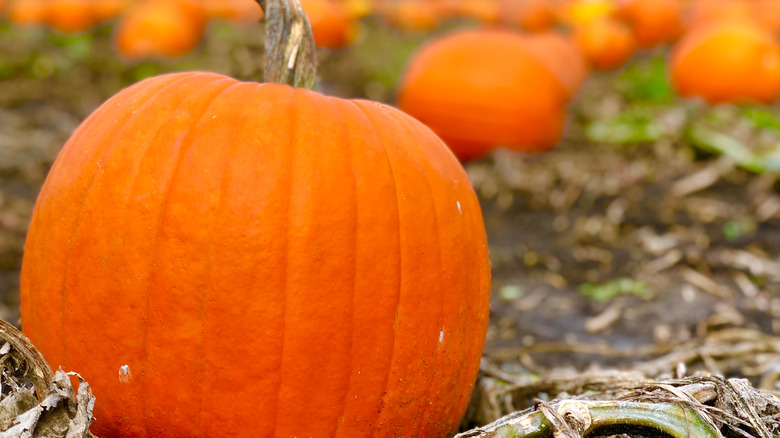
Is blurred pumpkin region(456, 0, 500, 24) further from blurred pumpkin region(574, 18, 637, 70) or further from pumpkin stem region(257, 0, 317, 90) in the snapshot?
pumpkin stem region(257, 0, 317, 90)

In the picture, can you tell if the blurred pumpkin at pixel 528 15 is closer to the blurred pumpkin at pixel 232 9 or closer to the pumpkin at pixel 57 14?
the blurred pumpkin at pixel 232 9

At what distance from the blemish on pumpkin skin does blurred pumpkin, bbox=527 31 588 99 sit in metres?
4.66

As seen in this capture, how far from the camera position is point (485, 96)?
542cm

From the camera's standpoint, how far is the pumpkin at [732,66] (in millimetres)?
6645

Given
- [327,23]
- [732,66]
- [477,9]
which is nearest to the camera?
[732,66]

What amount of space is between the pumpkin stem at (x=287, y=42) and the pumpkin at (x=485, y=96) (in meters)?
3.52

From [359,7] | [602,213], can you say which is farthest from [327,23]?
[602,213]

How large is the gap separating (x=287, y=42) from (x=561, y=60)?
191 inches

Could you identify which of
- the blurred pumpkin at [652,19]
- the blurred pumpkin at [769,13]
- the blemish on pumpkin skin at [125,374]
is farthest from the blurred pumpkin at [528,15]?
the blemish on pumpkin skin at [125,374]

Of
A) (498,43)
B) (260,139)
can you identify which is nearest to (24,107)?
(498,43)

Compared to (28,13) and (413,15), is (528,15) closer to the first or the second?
(413,15)

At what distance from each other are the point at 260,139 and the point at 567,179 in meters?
4.20

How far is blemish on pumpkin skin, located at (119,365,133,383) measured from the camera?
1.66 m

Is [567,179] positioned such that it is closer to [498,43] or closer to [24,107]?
[498,43]
